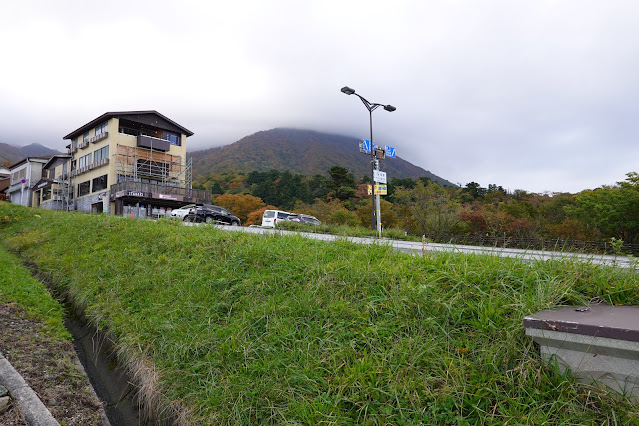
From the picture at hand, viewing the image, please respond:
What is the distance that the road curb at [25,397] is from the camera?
3.15m

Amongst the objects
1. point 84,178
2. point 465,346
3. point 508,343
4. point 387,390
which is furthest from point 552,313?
point 84,178

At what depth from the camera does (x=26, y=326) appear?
5.17m

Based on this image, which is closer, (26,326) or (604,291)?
(604,291)

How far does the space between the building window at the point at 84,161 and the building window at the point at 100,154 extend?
164 centimetres

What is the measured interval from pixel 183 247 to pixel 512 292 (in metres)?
5.63

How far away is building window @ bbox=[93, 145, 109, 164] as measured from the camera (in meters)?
40.7

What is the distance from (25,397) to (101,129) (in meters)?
46.4

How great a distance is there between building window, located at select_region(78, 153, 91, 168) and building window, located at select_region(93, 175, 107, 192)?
9.94ft

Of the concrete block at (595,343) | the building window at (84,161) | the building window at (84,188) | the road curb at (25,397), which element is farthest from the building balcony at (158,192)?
the concrete block at (595,343)

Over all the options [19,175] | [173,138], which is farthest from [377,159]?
[19,175]

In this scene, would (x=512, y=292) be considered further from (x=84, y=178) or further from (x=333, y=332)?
(x=84, y=178)

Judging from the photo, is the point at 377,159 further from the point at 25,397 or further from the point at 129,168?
the point at 129,168

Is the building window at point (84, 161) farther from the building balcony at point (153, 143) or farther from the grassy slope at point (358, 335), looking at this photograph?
the grassy slope at point (358, 335)

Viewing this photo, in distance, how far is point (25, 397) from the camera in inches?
133
